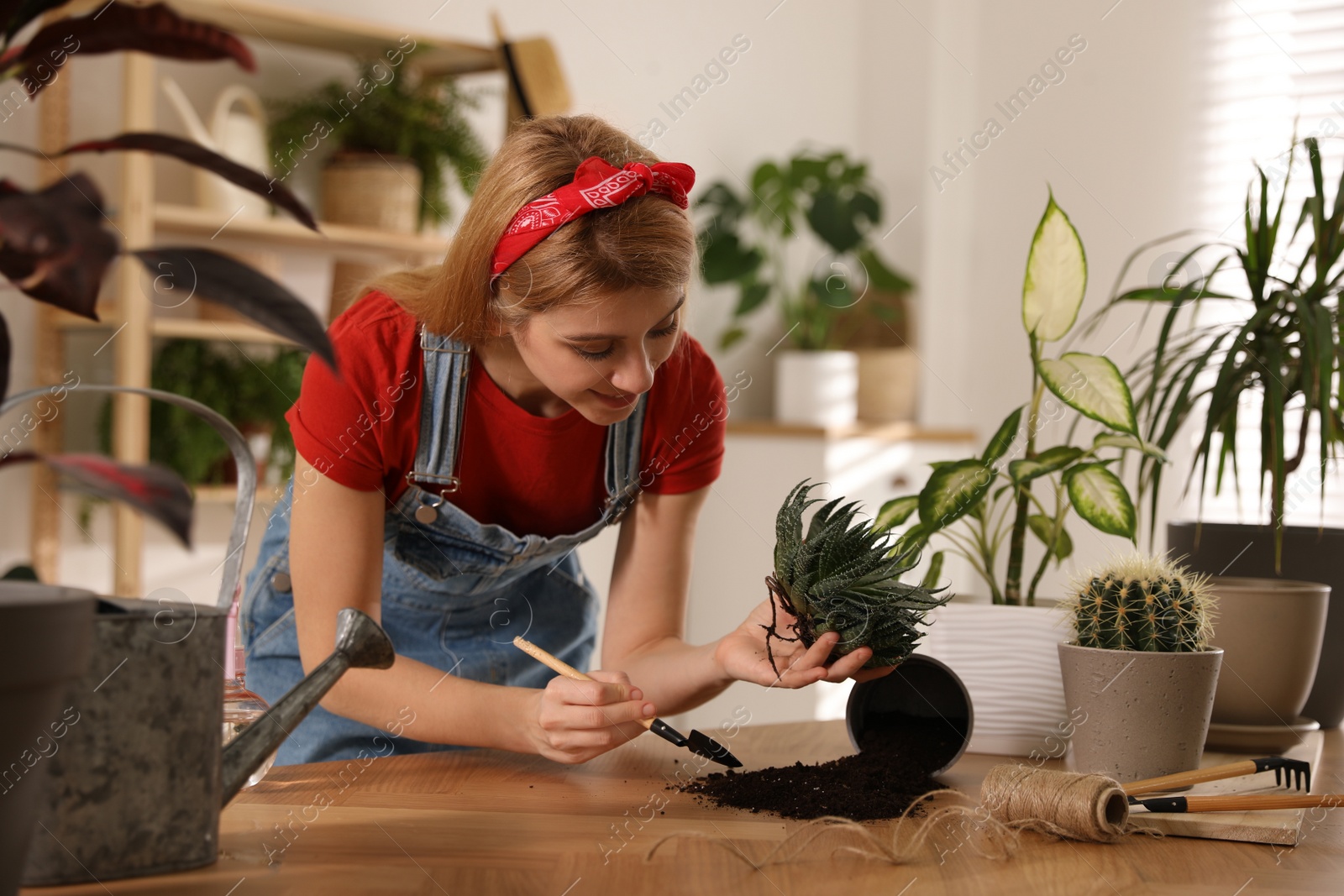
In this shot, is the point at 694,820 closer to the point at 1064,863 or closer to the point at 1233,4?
the point at 1064,863

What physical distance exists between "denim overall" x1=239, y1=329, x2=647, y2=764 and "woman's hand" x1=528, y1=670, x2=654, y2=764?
336mm

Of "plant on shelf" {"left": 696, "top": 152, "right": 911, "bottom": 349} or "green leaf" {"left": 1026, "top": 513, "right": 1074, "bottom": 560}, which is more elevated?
"plant on shelf" {"left": 696, "top": 152, "right": 911, "bottom": 349}

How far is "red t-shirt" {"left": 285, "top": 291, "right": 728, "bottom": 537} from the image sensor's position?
1152 millimetres

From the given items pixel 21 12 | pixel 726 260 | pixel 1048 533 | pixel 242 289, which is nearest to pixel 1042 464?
pixel 1048 533

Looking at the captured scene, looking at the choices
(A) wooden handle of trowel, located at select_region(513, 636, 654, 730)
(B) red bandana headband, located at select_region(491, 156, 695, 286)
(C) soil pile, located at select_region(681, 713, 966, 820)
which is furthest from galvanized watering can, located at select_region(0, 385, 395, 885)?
(B) red bandana headband, located at select_region(491, 156, 695, 286)

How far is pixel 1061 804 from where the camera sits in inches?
33.4

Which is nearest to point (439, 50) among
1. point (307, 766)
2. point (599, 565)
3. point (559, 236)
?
point (599, 565)

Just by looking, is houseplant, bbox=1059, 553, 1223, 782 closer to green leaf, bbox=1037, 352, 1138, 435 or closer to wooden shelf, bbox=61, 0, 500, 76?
green leaf, bbox=1037, 352, 1138, 435

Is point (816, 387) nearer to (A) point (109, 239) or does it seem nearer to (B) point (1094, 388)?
(B) point (1094, 388)

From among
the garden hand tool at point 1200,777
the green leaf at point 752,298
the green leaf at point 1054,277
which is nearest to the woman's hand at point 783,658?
the garden hand tool at point 1200,777

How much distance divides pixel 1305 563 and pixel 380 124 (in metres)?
2.15

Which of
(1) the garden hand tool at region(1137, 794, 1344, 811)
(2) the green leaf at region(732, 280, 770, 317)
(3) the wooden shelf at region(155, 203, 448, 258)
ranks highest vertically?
(3) the wooden shelf at region(155, 203, 448, 258)

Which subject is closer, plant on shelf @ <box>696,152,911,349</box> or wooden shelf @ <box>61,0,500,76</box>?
wooden shelf @ <box>61,0,500,76</box>

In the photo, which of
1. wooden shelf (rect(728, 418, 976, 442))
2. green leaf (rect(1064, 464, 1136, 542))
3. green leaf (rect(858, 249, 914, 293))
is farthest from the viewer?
green leaf (rect(858, 249, 914, 293))
